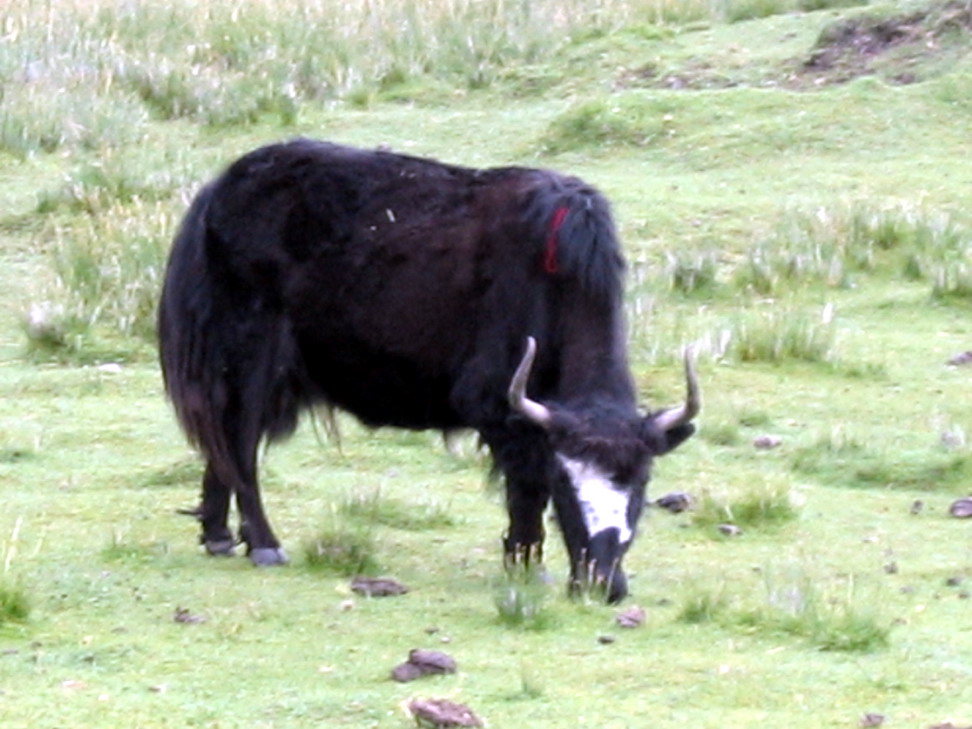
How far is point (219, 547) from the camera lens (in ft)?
28.0

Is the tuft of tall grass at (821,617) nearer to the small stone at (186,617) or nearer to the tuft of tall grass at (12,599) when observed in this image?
the small stone at (186,617)

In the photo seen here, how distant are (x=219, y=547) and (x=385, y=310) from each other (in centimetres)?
111

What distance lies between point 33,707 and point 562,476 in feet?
7.39

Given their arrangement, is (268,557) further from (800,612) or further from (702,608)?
(800,612)

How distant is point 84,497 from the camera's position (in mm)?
9148

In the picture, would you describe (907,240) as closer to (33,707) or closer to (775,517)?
(775,517)

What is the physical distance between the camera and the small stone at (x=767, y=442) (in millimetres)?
10276

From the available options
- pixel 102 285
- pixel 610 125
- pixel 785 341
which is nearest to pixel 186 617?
pixel 785 341

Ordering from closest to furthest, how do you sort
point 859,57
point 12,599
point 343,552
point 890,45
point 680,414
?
point 12,599, point 680,414, point 343,552, point 859,57, point 890,45

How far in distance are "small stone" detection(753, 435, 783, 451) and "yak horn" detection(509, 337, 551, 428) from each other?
2815mm

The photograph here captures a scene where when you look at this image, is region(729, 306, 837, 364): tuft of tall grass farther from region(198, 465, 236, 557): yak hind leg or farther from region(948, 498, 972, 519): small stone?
region(198, 465, 236, 557): yak hind leg

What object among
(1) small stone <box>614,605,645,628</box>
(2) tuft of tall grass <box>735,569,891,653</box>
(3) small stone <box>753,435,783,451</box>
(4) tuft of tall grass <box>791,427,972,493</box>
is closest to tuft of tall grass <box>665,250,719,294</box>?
(3) small stone <box>753,435,783,451</box>

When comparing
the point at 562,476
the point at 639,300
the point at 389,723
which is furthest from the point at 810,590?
the point at 639,300

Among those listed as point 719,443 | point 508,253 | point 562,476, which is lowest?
point 719,443
